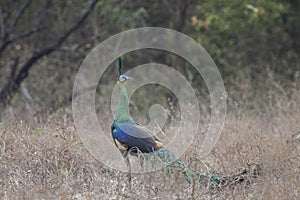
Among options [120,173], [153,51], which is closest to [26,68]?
[153,51]

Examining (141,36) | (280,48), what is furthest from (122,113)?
(280,48)

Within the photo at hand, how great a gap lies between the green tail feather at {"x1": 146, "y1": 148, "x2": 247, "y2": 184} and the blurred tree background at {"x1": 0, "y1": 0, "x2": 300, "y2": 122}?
5.66 m

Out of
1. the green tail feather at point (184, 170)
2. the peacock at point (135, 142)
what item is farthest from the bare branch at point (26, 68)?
the green tail feather at point (184, 170)

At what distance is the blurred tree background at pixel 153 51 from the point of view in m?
12.2

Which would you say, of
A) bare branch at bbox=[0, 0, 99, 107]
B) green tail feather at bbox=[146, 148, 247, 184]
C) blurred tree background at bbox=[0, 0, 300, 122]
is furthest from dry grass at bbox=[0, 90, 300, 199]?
blurred tree background at bbox=[0, 0, 300, 122]

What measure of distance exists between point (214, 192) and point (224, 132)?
242 cm

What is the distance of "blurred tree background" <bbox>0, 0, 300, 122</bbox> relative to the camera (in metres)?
12.2

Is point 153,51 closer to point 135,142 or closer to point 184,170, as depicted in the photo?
point 135,142

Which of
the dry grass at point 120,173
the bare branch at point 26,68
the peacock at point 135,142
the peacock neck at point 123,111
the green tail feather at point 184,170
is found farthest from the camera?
the bare branch at point 26,68

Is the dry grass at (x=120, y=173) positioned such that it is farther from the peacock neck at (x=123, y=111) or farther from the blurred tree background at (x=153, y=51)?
the blurred tree background at (x=153, y=51)

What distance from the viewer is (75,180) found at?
5.20 m

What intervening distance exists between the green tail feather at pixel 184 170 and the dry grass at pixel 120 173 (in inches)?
3.3

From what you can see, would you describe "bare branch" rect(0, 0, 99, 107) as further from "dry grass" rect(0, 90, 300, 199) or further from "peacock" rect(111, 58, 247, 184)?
"peacock" rect(111, 58, 247, 184)

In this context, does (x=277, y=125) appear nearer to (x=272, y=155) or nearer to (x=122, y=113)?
(x=272, y=155)
